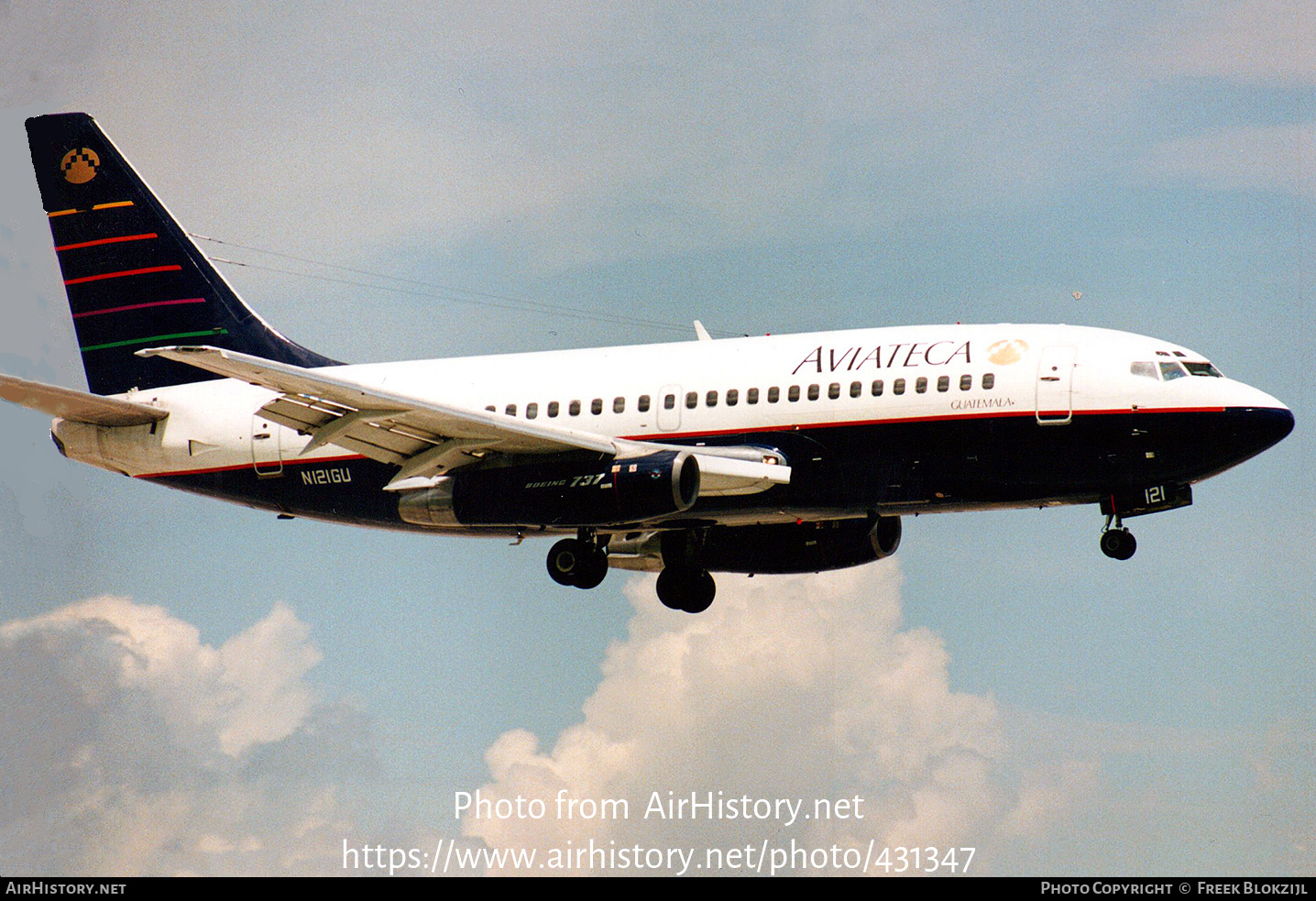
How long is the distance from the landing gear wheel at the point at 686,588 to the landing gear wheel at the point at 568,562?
16.0 ft

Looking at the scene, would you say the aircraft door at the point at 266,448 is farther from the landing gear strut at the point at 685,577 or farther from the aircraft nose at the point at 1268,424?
the aircraft nose at the point at 1268,424

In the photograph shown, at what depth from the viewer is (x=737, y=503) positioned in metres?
38.9

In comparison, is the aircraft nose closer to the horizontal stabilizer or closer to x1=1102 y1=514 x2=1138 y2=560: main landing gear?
x1=1102 y1=514 x2=1138 y2=560: main landing gear

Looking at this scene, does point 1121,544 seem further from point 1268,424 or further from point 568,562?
point 568,562

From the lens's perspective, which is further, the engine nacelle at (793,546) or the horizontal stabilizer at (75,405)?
the engine nacelle at (793,546)

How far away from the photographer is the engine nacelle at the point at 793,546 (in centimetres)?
4325

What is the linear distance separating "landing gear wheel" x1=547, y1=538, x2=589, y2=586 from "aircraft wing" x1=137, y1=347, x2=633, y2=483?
2.80 metres

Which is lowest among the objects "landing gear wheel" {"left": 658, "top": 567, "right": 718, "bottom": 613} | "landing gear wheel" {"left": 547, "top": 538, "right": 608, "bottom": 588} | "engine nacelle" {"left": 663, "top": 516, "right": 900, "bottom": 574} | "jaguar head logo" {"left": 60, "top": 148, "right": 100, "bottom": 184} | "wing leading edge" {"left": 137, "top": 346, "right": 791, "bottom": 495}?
"landing gear wheel" {"left": 658, "top": 567, "right": 718, "bottom": 613}

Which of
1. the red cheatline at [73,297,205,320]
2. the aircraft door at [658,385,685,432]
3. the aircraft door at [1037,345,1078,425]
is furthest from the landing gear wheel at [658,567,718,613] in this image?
the red cheatline at [73,297,205,320]

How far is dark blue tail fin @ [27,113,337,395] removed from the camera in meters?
45.6

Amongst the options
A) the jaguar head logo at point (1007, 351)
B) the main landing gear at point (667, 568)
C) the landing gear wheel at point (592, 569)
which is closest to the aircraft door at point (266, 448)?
the main landing gear at point (667, 568)

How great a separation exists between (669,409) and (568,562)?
4.27m
